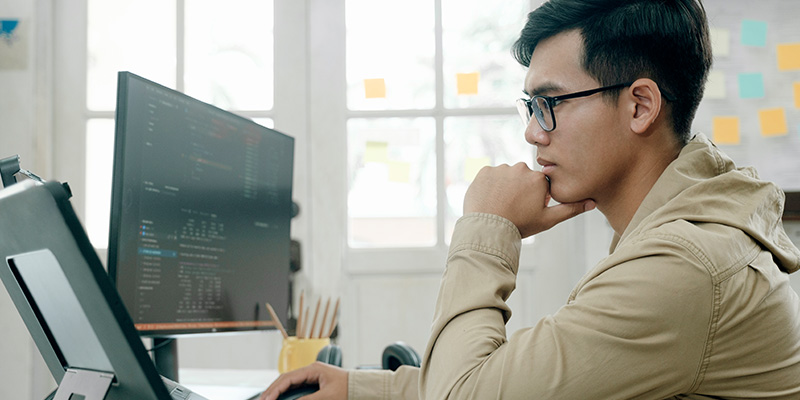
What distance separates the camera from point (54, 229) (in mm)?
556

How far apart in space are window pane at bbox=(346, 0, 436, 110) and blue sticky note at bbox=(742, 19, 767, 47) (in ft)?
3.38

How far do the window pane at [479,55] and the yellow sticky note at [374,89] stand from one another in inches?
8.8

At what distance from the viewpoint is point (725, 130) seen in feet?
7.46

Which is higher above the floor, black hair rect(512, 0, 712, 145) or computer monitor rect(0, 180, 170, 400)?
black hair rect(512, 0, 712, 145)

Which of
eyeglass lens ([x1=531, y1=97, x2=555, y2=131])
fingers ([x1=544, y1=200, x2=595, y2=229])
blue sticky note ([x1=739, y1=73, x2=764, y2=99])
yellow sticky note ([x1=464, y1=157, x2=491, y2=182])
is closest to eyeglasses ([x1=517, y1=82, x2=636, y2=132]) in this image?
eyeglass lens ([x1=531, y1=97, x2=555, y2=131])

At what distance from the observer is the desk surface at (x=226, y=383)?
1.12 metres

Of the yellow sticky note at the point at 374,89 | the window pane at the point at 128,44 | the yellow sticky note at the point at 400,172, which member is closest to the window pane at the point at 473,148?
the yellow sticky note at the point at 400,172

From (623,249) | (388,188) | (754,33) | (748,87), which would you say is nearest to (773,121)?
(748,87)

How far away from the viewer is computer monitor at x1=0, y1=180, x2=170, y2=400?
1.82 feet

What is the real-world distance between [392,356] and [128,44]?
1.71m

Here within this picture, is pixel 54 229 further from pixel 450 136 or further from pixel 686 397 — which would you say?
pixel 450 136

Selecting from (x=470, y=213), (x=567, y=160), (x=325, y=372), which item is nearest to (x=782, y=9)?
(x=567, y=160)

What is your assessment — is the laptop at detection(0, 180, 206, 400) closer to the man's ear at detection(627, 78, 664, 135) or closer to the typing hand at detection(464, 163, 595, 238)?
the typing hand at detection(464, 163, 595, 238)

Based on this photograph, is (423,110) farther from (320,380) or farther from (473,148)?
(320,380)
